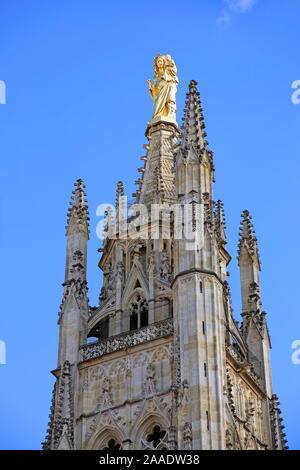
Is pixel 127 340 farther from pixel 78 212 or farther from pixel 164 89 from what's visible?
pixel 164 89

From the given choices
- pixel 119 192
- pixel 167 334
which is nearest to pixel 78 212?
pixel 119 192

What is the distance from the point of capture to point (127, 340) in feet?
145

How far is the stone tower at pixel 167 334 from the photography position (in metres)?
40.7

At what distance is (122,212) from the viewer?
164 ft

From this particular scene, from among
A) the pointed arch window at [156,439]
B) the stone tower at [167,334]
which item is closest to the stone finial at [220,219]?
the stone tower at [167,334]

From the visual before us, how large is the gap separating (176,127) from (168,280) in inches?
351

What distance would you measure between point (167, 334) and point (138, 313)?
10.5ft

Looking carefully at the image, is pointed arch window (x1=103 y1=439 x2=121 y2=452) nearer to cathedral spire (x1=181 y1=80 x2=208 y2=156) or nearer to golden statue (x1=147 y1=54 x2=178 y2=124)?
cathedral spire (x1=181 y1=80 x2=208 y2=156)

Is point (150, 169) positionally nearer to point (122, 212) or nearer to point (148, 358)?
point (122, 212)

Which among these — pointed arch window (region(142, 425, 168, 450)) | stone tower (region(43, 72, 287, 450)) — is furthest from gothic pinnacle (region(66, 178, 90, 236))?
pointed arch window (region(142, 425, 168, 450))

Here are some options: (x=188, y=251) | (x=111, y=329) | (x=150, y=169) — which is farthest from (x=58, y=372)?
(x=150, y=169)

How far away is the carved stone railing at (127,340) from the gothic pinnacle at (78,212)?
5.15 m

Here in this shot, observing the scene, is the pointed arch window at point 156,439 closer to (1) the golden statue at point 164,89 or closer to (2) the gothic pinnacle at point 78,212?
(2) the gothic pinnacle at point 78,212
